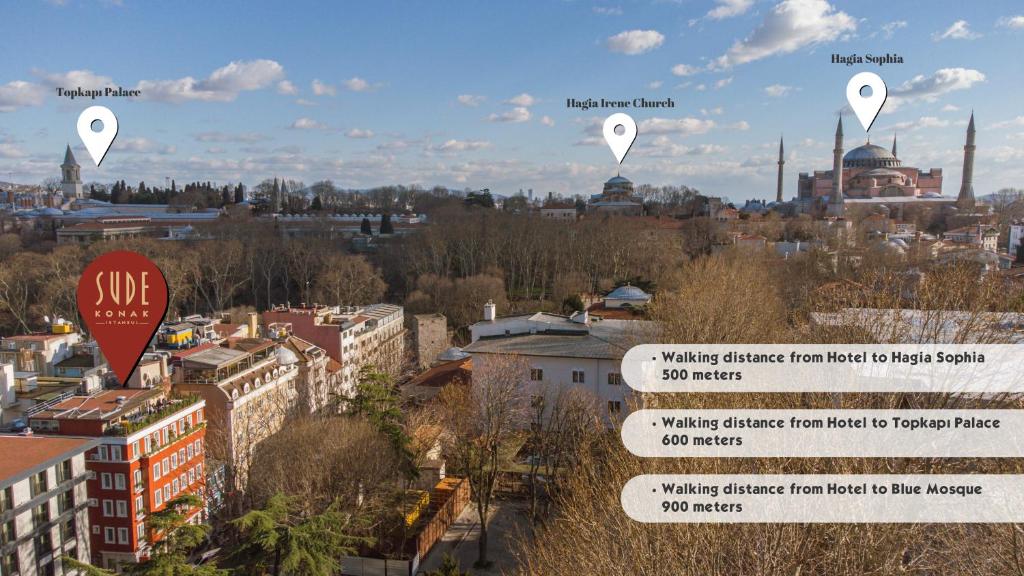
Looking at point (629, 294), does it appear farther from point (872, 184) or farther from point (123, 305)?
point (872, 184)

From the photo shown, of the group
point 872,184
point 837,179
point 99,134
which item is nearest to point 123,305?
point 99,134

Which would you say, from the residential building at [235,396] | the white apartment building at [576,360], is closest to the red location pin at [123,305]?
the residential building at [235,396]

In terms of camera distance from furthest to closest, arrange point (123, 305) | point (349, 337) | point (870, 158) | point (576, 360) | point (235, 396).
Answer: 1. point (870, 158)
2. point (349, 337)
3. point (235, 396)
4. point (576, 360)
5. point (123, 305)

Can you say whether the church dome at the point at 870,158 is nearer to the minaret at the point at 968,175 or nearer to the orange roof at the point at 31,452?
the minaret at the point at 968,175

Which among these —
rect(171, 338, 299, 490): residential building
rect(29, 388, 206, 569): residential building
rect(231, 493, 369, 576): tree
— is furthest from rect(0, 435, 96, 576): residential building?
rect(231, 493, 369, 576): tree

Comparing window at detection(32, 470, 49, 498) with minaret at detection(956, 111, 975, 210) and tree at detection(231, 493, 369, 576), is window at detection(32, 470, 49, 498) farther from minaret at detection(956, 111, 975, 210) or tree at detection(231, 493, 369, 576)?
minaret at detection(956, 111, 975, 210)

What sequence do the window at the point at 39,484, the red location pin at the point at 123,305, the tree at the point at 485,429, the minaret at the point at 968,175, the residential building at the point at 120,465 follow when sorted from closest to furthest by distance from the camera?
the red location pin at the point at 123,305 < the window at the point at 39,484 < the tree at the point at 485,429 < the residential building at the point at 120,465 < the minaret at the point at 968,175
